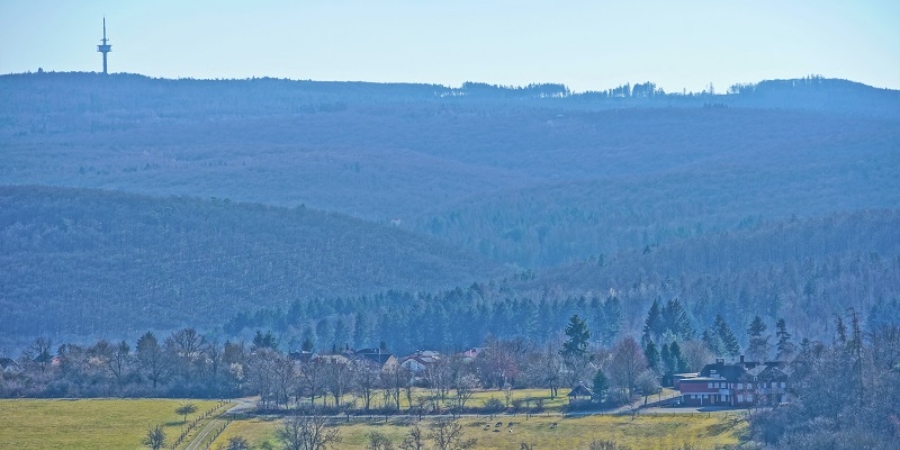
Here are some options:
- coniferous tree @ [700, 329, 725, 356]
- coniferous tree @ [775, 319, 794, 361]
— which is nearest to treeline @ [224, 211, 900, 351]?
coniferous tree @ [700, 329, 725, 356]

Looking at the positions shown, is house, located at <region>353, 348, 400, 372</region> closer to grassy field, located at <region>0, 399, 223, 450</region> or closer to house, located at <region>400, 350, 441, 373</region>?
house, located at <region>400, 350, 441, 373</region>

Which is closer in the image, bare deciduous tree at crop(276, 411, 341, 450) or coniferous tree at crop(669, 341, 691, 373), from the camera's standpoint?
bare deciduous tree at crop(276, 411, 341, 450)

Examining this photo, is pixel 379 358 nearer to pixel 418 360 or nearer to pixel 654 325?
pixel 418 360

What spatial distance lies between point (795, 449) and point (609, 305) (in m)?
69.7

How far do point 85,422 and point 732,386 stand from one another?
119 feet

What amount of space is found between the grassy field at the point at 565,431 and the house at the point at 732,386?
7.66 meters

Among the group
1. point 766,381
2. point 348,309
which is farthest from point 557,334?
point 766,381

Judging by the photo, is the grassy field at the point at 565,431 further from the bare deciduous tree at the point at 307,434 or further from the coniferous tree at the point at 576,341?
the coniferous tree at the point at 576,341

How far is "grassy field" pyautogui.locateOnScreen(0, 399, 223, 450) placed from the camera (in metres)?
98.6

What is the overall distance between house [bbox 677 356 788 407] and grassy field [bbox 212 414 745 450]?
7.66 m

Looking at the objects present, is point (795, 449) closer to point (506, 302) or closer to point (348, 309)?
point (506, 302)

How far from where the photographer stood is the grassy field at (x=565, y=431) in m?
95.6

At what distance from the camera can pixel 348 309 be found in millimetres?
182375

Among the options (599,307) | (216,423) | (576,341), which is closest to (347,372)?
(216,423)
